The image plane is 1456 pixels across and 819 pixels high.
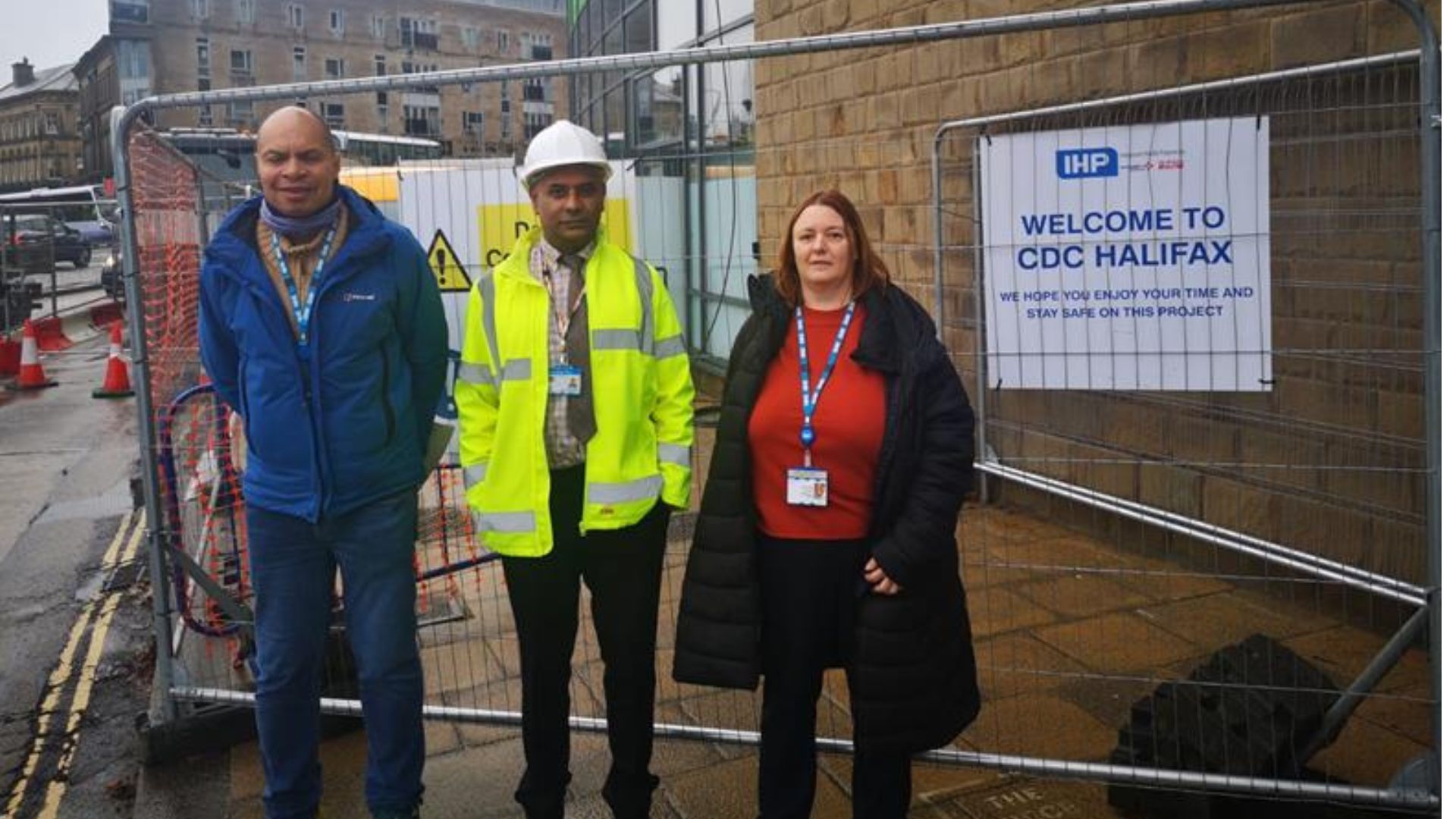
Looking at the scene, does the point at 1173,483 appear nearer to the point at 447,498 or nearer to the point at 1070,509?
the point at 1070,509

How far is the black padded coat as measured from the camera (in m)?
2.97

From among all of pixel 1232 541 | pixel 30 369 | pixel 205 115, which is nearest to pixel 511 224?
pixel 205 115

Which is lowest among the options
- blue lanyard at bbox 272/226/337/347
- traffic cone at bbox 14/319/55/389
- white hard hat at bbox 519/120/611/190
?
traffic cone at bbox 14/319/55/389

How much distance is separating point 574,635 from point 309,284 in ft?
3.90

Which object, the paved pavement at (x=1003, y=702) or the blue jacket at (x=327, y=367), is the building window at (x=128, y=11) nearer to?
the paved pavement at (x=1003, y=702)

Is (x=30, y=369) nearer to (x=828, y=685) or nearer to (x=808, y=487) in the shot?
(x=828, y=685)

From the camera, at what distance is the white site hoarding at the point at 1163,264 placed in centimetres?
412

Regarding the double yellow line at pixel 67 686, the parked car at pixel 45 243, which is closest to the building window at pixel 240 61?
the parked car at pixel 45 243

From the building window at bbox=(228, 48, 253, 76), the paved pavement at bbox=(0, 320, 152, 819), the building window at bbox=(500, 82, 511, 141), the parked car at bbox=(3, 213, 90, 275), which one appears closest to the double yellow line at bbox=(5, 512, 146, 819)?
the paved pavement at bbox=(0, 320, 152, 819)

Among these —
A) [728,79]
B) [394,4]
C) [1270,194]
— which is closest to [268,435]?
[1270,194]

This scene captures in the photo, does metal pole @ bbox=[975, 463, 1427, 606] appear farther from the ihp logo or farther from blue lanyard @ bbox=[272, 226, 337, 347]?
blue lanyard @ bbox=[272, 226, 337, 347]

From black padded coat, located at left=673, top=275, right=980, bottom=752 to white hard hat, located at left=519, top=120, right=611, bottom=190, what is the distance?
0.54 meters

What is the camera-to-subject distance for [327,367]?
10.6ft

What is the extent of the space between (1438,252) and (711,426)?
7.65ft
